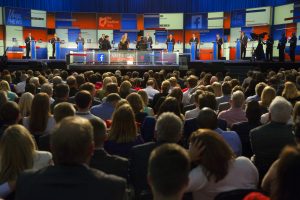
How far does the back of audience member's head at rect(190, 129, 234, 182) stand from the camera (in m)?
2.59

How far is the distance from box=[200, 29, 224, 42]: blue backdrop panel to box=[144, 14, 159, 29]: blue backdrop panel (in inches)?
111

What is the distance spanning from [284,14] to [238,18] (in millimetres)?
3286

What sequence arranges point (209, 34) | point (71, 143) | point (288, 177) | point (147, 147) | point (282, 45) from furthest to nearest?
point (209, 34)
point (282, 45)
point (147, 147)
point (71, 143)
point (288, 177)

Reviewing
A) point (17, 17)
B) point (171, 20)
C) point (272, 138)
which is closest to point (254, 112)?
point (272, 138)

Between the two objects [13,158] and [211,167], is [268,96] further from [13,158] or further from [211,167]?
[13,158]

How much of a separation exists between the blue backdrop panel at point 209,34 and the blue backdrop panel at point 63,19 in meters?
7.95

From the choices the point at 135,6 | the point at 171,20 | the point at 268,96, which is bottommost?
the point at 268,96

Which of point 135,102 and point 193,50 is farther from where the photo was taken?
point 193,50

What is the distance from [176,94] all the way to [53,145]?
4362 millimetres

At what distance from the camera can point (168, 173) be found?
6.11ft

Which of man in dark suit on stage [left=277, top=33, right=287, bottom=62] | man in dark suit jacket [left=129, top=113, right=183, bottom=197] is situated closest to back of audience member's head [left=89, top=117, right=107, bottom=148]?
man in dark suit jacket [left=129, top=113, right=183, bottom=197]

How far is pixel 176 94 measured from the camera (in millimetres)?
6293

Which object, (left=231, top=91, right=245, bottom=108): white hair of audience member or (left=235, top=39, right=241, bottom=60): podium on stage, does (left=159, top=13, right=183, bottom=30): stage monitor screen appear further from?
(left=231, top=91, right=245, bottom=108): white hair of audience member

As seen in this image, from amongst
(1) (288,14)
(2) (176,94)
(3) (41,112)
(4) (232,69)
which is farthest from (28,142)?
(1) (288,14)
